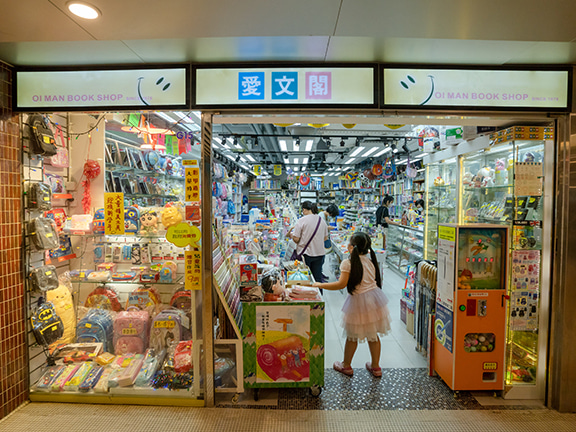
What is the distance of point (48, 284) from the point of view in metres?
2.94

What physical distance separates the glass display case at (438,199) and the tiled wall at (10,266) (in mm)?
4877

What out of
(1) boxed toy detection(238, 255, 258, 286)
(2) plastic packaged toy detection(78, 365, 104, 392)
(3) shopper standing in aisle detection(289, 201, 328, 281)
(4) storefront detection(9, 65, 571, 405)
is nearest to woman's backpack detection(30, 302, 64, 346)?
(4) storefront detection(9, 65, 571, 405)

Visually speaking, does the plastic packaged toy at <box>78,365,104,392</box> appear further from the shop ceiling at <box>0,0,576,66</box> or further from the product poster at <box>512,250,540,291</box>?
the product poster at <box>512,250,540,291</box>

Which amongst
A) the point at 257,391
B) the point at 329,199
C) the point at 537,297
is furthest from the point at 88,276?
the point at 329,199

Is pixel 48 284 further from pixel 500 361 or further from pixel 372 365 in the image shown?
pixel 500 361

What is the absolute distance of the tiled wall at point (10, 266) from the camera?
105 inches

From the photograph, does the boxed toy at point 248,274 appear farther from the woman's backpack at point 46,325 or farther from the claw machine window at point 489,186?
the claw machine window at point 489,186

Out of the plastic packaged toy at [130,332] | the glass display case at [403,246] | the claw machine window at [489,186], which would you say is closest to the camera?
the claw machine window at [489,186]

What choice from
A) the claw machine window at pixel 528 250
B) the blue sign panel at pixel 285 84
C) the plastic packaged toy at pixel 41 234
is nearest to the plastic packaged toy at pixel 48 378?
the plastic packaged toy at pixel 41 234

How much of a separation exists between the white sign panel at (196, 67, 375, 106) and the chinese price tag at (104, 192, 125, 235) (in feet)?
4.91

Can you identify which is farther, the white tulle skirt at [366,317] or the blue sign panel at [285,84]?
the white tulle skirt at [366,317]

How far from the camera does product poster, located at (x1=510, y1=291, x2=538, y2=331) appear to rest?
2931 mm

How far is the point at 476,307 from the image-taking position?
114 inches

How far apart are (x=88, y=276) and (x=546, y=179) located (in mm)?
4848
